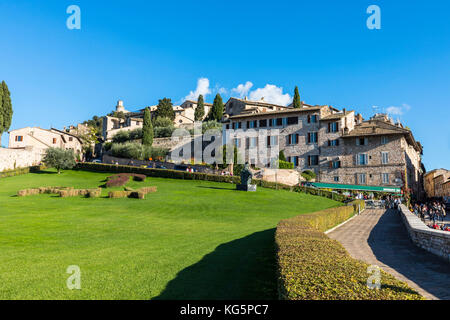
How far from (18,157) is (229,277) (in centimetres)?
6241

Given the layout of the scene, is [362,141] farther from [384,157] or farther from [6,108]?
[6,108]

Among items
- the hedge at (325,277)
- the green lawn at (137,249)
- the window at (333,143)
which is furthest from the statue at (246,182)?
the hedge at (325,277)

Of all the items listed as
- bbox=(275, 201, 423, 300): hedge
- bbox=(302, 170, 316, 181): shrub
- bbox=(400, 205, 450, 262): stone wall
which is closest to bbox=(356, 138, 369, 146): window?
bbox=(302, 170, 316, 181): shrub

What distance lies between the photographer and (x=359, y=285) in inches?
203

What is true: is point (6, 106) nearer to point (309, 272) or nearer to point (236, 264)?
point (236, 264)

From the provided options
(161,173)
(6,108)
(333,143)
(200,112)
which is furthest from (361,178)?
(6,108)

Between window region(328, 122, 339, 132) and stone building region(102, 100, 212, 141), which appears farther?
stone building region(102, 100, 212, 141)

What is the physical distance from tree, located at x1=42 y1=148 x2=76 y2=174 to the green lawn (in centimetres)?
2591

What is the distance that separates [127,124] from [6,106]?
117ft

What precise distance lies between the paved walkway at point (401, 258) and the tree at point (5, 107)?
6567 centimetres

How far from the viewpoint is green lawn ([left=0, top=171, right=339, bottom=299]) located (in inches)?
314

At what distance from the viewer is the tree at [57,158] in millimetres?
50594

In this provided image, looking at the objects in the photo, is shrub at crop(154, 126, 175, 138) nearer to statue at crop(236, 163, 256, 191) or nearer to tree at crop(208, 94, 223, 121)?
tree at crop(208, 94, 223, 121)
